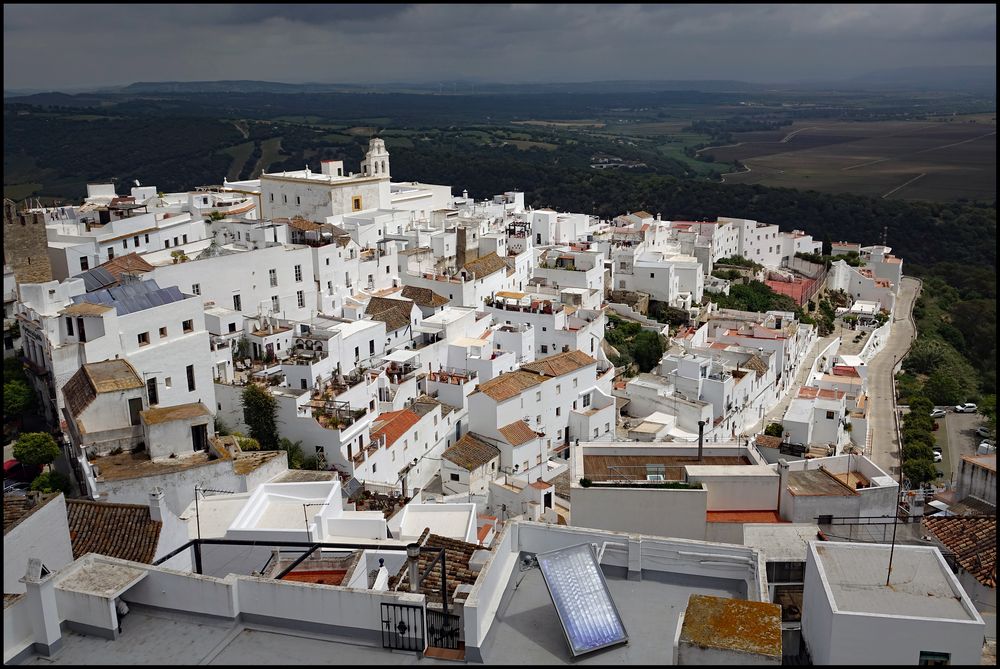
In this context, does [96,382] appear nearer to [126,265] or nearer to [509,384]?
[126,265]

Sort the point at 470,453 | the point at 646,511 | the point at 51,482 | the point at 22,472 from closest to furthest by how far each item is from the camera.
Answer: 1. the point at 646,511
2. the point at 51,482
3. the point at 22,472
4. the point at 470,453

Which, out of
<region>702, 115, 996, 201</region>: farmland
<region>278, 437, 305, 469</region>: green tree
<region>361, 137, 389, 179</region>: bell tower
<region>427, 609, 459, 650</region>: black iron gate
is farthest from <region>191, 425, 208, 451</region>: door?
<region>702, 115, 996, 201</region>: farmland

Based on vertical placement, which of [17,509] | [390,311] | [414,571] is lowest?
[390,311]

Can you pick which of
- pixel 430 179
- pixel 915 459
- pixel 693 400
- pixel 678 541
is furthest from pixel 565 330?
pixel 430 179

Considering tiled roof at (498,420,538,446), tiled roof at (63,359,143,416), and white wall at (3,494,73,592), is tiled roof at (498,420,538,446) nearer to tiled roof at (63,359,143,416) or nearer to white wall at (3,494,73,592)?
tiled roof at (63,359,143,416)

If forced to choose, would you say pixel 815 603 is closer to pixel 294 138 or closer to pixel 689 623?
pixel 689 623

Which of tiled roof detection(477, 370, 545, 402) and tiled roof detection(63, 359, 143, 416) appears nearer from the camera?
tiled roof detection(63, 359, 143, 416)

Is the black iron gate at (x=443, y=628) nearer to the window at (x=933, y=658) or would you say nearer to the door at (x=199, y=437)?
the window at (x=933, y=658)

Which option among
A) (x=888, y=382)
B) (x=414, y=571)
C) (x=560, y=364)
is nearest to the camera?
(x=414, y=571)

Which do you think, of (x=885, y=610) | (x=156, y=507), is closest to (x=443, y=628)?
(x=885, y=610)
